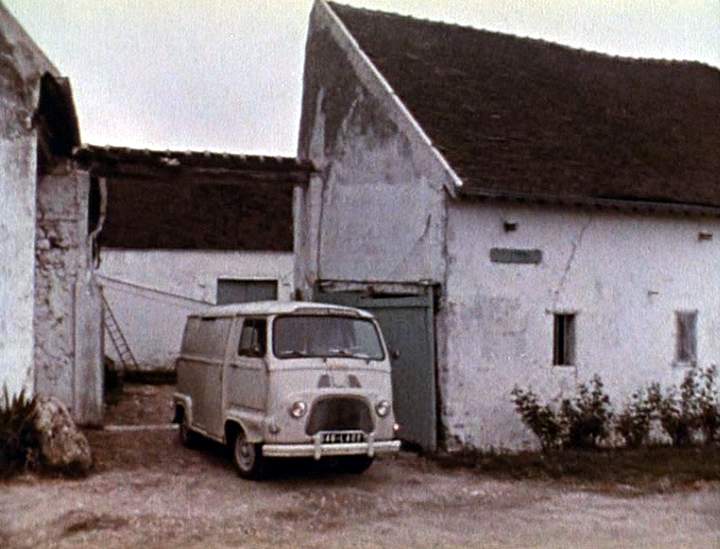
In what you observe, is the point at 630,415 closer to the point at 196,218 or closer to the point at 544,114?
the point at 544,114

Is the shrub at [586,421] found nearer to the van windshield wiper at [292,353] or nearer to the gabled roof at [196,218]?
the van windshield wiper at [292,353]

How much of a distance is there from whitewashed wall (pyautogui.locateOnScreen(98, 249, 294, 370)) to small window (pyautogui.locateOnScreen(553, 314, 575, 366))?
12618 mm

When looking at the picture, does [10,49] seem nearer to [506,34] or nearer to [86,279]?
[86,279]

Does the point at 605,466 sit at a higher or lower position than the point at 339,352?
lower

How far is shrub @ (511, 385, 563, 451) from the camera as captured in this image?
1424 centimetres

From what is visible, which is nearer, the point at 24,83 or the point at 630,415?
the point at 24,83

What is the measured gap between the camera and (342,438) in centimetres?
1138

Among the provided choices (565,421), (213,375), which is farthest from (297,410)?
(565,421)

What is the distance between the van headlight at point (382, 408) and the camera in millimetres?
11727

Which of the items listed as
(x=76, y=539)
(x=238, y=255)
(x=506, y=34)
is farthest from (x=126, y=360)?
(x=76, y=539)

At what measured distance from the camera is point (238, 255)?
1065 inches

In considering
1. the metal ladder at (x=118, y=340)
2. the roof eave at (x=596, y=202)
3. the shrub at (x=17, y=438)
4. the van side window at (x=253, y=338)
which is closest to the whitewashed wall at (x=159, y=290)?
the metal ladder at (x=118, y=340)

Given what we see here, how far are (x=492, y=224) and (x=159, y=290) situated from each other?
46.0 ft

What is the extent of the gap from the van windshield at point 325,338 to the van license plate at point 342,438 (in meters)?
0.99
